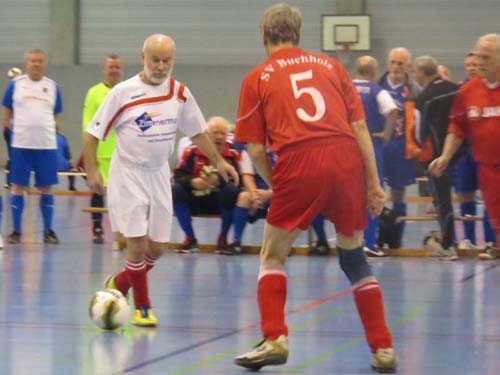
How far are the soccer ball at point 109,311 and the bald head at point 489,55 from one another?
3.40 m

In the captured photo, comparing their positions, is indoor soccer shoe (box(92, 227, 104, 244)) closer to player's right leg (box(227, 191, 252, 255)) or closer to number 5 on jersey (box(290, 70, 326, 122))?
player's right leg (box(227, 191, 252, 255))

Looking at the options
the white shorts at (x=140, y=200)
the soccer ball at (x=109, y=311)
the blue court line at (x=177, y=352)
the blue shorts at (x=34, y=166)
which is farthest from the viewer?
the blue shorts at (x=34, y=166)

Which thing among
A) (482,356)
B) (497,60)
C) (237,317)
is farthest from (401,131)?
(482,356)

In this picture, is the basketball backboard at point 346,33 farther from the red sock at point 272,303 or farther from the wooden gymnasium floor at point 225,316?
the red sock at point 272,303

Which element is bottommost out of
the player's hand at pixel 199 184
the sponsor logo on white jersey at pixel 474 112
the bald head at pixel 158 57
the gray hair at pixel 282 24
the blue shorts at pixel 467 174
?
the player's hand at pixel 199 184

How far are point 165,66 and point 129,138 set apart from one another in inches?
19.4

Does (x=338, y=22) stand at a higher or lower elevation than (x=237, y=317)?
higher

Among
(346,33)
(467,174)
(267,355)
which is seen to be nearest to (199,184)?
(467,174)

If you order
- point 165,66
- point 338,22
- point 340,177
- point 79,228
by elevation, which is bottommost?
point 79,228

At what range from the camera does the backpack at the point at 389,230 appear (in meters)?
11.4

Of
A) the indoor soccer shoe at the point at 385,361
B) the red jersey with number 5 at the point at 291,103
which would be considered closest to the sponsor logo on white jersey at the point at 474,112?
the red jersey with number 5 at the point at 291,103

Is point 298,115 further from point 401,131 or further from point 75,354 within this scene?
point 401,131

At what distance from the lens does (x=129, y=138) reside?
717cm

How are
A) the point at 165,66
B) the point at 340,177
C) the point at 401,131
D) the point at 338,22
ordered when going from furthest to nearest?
the point at 338,22 → the point at 401,131 → the point at 165,66 → the point at 340,177
